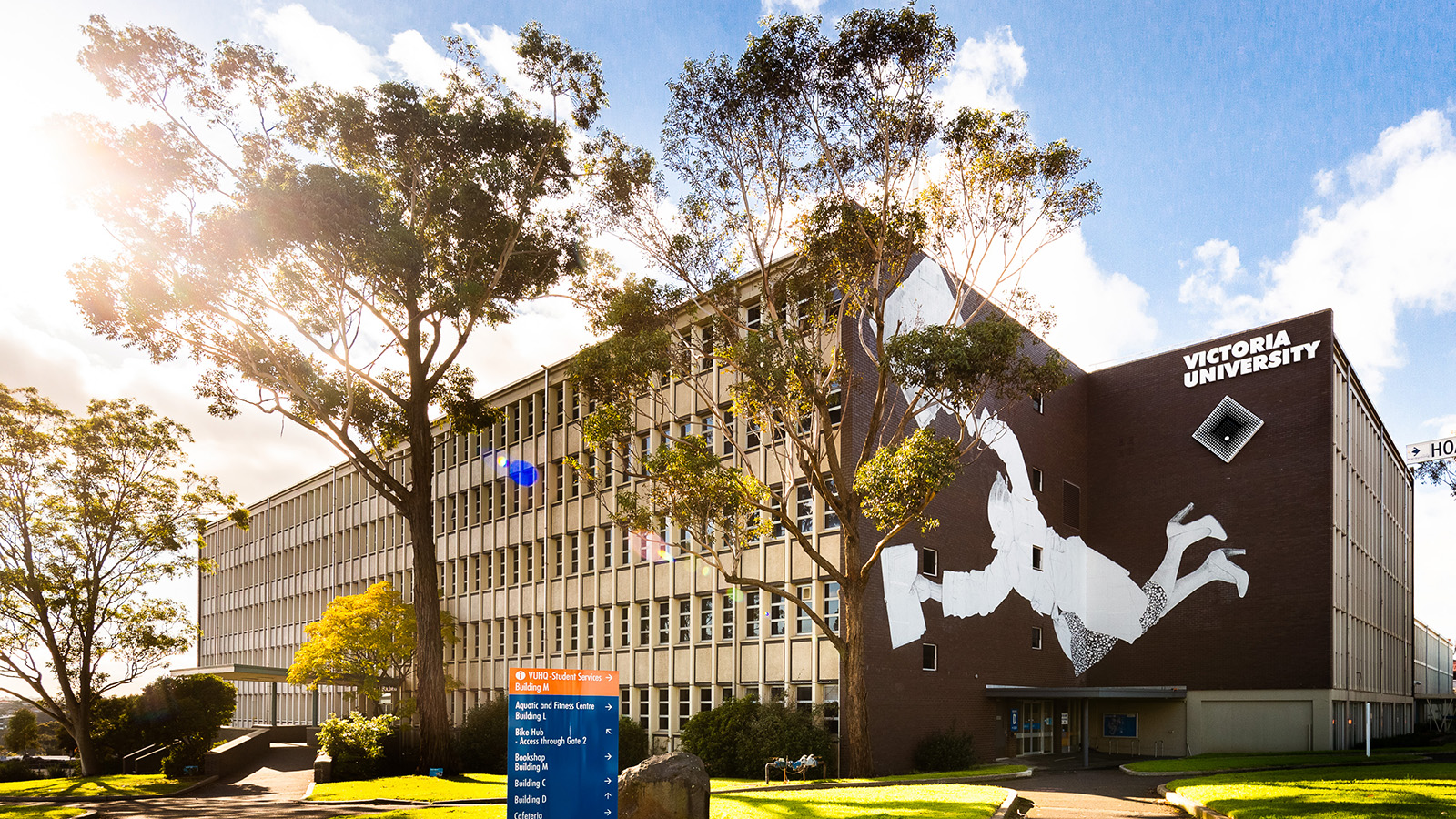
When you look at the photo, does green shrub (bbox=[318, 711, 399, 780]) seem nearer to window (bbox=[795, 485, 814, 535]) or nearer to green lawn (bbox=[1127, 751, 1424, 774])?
window (bbox=[795, 485, 814, 535])

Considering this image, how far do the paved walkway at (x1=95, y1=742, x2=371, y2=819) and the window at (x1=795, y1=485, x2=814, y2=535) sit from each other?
1618 centimetres

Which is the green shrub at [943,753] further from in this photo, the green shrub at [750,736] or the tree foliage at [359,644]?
the tree foliage at [359,644]

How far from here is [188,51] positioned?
27.2 meters

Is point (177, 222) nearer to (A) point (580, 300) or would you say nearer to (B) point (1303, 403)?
(A) point (580, 300)

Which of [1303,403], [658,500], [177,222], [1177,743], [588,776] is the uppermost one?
[177,222]

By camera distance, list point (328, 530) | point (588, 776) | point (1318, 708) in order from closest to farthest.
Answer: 1. point (588, 776)
2. point (1318, 708)
3. point (328, 530)

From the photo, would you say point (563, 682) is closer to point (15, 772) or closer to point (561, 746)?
point (561, 746)

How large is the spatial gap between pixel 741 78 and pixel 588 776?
61.0 ft

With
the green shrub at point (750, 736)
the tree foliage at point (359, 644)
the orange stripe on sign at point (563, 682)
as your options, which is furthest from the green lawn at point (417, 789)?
the tree foliage at point (359, 644)

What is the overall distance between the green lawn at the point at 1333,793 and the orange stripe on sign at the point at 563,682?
33.6ft

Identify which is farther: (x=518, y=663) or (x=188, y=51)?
(x=518, y=663)

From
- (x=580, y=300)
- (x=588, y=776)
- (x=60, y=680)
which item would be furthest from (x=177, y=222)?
(x=60, y=680)

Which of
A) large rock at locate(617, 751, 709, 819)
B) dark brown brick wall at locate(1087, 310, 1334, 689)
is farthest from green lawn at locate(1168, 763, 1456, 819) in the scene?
dark brown brick wall at locate(1087, 310, 1334, 689)

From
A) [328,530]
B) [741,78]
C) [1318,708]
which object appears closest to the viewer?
[741,78]
